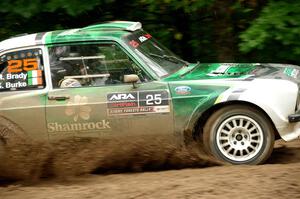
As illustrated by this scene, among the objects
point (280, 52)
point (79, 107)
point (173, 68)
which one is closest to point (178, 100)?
point (173, 68)

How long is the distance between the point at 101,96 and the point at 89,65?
459mm

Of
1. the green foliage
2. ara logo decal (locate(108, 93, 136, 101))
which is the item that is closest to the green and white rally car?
ara logo decal (locate(108, 93, 136, 101))

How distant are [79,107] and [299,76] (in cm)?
281

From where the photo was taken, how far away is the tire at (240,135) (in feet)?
21.2

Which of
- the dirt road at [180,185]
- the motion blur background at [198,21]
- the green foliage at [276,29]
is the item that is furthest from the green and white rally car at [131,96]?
the motion blur background at [198,21]

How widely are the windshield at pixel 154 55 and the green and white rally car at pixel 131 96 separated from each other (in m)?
0.02

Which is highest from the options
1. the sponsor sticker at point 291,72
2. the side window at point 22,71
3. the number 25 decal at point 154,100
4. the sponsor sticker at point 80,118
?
the side window at point 22,71

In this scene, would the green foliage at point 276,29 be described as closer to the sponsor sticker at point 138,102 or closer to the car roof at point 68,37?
the car roof at point 68,37

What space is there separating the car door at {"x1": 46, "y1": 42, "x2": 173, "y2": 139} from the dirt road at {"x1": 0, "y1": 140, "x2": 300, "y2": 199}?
575 millimetres

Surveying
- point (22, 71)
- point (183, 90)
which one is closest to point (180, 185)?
point (183, 90)

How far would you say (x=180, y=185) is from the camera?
5484mm

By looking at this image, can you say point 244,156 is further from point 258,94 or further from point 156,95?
point 156,95

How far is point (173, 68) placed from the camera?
722 centimetres

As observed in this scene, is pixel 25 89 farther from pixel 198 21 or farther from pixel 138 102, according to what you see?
pixel 198 21
